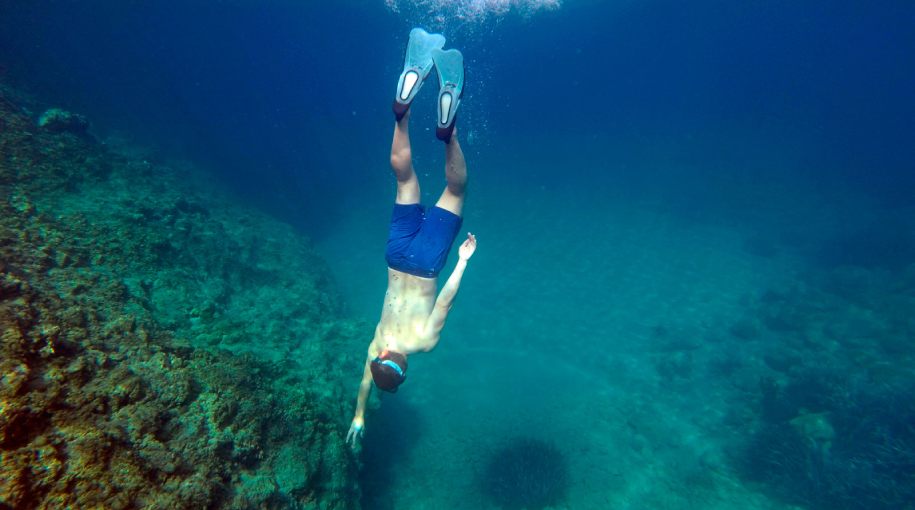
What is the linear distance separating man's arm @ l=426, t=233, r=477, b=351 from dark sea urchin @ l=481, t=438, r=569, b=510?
180 inches

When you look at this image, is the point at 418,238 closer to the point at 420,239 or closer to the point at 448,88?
the point at 420,239

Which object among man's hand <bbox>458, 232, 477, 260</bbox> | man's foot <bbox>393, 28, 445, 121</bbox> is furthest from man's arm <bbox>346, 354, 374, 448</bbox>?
man's foot <bbox>393, 28, 445, 121</bbox>

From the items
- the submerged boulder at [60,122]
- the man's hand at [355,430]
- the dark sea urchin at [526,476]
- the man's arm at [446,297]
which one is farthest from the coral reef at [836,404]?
the submerged boulder at [60,122]

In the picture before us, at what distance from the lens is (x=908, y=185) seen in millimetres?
31953

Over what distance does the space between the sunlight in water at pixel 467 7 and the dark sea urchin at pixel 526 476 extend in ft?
105

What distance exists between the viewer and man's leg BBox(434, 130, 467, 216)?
5344mm

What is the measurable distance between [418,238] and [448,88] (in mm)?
2297

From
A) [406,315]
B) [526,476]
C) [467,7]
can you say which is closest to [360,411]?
[406,315]

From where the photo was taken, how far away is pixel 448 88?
557cm

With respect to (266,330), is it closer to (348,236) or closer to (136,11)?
(348,236)

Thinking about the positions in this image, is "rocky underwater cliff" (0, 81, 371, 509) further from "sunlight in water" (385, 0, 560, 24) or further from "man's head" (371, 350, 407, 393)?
"sunlight in water" (385, 0, 560, 24)

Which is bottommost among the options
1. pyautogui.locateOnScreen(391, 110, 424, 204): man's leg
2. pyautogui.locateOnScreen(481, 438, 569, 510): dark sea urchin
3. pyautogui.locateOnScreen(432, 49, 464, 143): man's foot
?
pyautogui.locateOnScreen(481, 438, 569, 510): dark sea urchin

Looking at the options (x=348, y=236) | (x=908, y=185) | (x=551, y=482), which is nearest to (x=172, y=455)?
(x=551, y=482)

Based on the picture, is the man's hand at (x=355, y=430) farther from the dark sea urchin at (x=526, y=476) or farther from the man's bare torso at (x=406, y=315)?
the dark sea urchin at (x=526, y=476)
